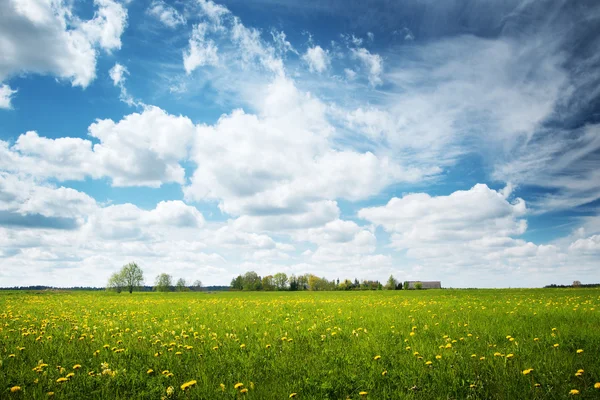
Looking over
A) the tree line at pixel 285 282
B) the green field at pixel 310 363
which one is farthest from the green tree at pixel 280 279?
the green field at pixel 310 363

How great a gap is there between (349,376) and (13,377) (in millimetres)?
5738

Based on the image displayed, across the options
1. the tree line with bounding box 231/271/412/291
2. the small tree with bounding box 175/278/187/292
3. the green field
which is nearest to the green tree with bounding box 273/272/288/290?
the tree line with bounding box 231/271/412/291

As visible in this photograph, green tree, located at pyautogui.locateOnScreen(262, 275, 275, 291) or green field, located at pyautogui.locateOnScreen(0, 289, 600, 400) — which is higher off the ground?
green field, located at pyautogui.locateOnScreen(0, 289, 600, 400)

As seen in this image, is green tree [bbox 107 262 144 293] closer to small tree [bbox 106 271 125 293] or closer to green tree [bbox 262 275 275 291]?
small tree [bbox 106 271 125 293]

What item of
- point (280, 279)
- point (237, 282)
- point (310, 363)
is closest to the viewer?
point (310, 363)

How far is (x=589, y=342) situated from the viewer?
7.73m

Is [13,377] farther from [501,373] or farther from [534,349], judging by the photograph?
[534,349]

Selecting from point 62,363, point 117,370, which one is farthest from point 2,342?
point 117,370

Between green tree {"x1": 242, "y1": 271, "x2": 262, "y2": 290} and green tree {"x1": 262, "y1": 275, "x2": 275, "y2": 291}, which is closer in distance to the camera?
green tree {"x1": 242, "y1": 271, "x2": 262, "y2": 290}

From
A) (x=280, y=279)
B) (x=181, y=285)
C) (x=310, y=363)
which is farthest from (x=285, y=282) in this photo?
(x=310, y=363)

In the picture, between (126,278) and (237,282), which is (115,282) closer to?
(126,278)

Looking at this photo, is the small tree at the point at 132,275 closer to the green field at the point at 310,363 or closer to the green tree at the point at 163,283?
the green tree at the point at 163,283

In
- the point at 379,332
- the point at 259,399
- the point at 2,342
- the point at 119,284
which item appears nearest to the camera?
the point at 259,399

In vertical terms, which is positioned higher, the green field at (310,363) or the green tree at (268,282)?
the green field at (310,363)
